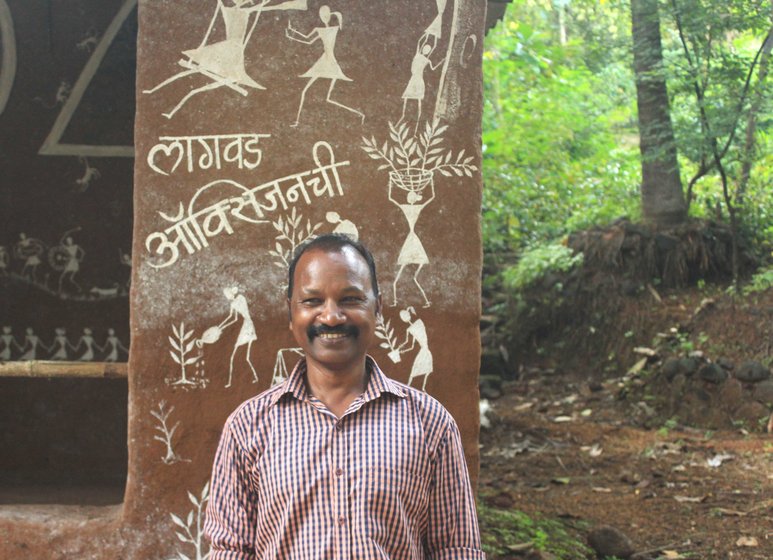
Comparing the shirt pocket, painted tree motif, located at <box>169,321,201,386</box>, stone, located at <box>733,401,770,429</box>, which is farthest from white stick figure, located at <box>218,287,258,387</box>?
stone, located at <box>733,401,770,429</box>

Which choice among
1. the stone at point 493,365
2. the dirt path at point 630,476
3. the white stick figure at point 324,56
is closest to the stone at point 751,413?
the dirt path at point 630,476

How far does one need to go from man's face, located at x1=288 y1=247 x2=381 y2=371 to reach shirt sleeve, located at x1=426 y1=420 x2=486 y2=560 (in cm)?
29

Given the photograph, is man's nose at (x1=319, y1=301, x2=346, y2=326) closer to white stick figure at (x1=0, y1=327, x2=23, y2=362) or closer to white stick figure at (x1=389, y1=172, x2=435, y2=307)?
white stick figure at (x1=389, y1=172, x2=435, y2=307)

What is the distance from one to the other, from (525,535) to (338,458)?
3102 millimetres

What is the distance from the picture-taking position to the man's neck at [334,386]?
75.3 inches

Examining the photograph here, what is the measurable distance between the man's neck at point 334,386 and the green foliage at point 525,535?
2.66 m

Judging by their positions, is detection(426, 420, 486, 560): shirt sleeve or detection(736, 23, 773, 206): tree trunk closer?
detection(426, 420, 486, 560): shirt sleeve

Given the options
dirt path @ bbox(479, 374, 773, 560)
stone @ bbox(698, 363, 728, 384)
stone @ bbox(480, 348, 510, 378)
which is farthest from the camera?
stone @ bbox(480, 348, 510, 378)

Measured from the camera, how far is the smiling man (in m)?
1.81

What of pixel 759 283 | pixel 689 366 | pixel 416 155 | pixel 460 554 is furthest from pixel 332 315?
pixel 759 283

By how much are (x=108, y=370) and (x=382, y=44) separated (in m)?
1.51

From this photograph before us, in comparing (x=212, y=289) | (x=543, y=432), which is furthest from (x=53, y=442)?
(x=543, y=432)

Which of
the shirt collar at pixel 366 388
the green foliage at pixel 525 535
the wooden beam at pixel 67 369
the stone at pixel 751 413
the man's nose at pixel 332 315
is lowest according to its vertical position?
the green foliage at pixel 525 535

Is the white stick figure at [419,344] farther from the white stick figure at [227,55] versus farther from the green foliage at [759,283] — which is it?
the green foliage at [759,283]
